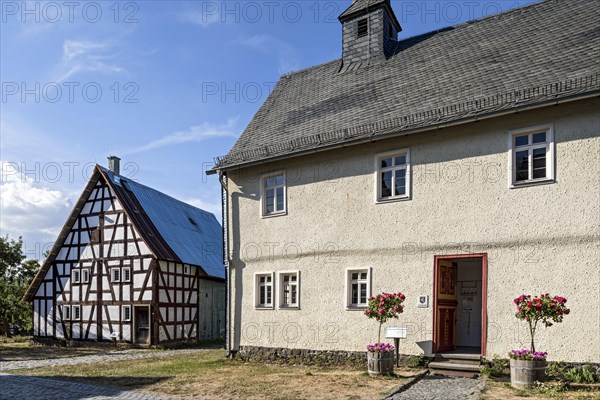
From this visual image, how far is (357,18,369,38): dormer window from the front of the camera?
56.7 ft

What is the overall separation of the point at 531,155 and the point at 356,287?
521 cm

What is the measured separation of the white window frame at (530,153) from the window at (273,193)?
6.14 meters

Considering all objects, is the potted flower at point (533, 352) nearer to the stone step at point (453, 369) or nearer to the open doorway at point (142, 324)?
the stone step at point (453, 369)

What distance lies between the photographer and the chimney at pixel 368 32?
55.1 ft

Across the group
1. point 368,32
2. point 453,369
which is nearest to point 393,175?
point 453,369

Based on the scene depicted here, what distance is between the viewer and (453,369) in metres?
11.1

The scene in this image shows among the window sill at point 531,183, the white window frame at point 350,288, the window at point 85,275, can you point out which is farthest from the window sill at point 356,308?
the window at point 85,275

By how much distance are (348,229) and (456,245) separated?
2.84m

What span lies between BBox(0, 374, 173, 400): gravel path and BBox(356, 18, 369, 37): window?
13.0 metres

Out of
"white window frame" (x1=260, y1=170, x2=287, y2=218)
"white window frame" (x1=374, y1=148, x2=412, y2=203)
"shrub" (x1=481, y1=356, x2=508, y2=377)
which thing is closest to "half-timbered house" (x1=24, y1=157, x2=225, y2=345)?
"white window frame" (x1=260, y1=170, x2=287, y2=218)

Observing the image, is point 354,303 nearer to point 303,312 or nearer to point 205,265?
point 303,312

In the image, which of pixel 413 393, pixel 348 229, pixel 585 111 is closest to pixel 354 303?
pixel 348 229

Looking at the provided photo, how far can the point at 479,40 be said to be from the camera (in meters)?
14.5

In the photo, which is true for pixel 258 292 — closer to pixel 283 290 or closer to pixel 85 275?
pixel 283 290
